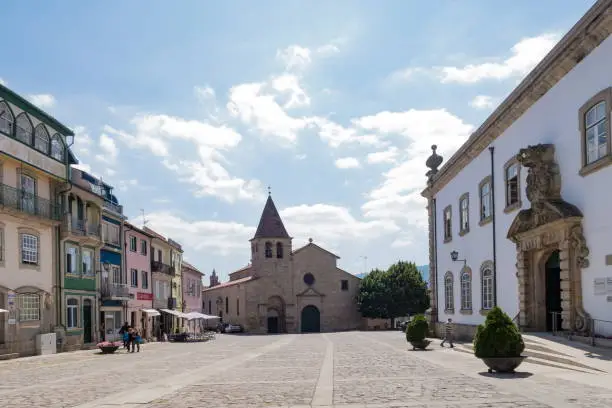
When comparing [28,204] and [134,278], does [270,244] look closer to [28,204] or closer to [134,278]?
[134,278]

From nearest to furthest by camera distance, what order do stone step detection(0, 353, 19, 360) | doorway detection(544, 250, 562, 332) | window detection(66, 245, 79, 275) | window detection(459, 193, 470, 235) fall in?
doorway detection(544, 250, 562, 332)
stone step detection(0, 353, 19, 360)
window detection(459, 193, 470, 235)
window detection(66, 245, 79, 275)

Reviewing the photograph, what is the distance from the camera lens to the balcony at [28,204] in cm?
2916

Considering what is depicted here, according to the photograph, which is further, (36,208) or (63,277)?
(63,277)

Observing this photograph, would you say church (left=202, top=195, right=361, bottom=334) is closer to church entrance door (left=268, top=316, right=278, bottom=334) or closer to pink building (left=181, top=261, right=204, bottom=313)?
church entrance door (left=268, top=316, right=278, bottom=334)

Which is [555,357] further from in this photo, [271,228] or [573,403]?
[271,228]

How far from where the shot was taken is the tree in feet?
241

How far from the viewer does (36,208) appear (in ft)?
105

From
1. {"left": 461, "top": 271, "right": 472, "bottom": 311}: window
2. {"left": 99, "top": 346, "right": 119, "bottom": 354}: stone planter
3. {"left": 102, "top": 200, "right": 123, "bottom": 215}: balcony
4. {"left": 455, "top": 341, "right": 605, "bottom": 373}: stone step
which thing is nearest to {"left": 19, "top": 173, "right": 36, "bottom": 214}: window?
{"left": 99, "top": 346, "right": 119, "bottom": 354}: stone planter

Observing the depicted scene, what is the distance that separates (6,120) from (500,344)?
24099 millimetres

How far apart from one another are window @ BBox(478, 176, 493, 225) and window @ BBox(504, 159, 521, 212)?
2.16m

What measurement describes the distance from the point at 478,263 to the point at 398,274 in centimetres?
4651

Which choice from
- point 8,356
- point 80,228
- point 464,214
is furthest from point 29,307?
point 464,214

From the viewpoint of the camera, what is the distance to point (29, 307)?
31.2 metres

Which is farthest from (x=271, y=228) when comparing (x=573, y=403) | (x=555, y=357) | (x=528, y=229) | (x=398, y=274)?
(x=573, y=403)
